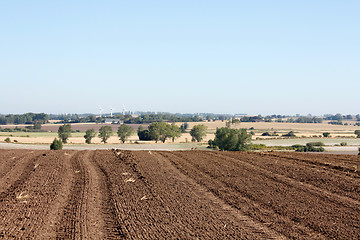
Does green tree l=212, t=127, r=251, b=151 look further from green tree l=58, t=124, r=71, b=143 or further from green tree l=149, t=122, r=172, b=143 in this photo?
green tree l=58, t=124, r=71, b=143

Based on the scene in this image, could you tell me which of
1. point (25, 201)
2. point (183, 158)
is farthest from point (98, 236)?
point (183, 158)

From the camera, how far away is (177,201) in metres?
15.9

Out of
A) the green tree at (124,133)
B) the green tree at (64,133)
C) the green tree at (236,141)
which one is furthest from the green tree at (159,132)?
the green tree at (236,141)

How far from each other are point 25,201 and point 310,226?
10786 millimetres

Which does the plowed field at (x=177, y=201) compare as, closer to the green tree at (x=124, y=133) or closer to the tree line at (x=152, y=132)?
the green tree at (x=124, y=133)

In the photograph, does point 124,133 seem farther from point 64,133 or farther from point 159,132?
point 64,133

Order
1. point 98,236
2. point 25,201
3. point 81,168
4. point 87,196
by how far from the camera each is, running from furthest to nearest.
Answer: point 81,168 < point 87,196 < point 25,201 < point 98,236

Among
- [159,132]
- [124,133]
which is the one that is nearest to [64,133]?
[124,133]

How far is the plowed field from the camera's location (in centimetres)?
1195

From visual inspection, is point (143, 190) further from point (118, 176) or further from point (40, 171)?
point (40, 171)

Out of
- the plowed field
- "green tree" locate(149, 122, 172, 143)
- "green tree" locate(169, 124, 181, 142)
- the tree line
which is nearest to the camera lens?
the plowed field

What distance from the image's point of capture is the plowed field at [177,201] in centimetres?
1195

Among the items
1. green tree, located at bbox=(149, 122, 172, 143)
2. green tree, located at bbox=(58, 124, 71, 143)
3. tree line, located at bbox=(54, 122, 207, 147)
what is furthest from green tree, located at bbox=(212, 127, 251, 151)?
green tree, located at bbox=(58, 124, 71, 143)

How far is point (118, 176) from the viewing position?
21.5m
